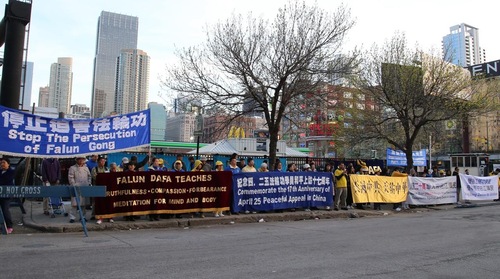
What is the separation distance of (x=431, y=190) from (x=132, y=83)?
53.1 metres

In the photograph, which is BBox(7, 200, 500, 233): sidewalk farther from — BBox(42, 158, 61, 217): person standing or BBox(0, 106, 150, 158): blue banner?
BBox(0, 106, 150, 158): blue banner

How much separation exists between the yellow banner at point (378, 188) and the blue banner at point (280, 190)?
1287 millimetres

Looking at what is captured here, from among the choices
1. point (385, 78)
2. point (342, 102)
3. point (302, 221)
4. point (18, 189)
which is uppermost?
point (385, 78)

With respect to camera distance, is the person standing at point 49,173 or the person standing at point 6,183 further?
the person standing at point 49,173

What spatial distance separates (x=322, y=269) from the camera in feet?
19.4

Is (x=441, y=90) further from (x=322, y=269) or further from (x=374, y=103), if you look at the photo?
(x=322, y=269)

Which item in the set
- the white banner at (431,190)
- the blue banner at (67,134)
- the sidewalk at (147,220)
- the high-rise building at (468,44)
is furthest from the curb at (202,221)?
the high-rise building at (468,44)

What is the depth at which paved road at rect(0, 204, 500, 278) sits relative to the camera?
18.7 ft

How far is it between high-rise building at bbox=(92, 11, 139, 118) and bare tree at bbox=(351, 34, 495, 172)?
61582 mm

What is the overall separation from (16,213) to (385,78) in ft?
62.6

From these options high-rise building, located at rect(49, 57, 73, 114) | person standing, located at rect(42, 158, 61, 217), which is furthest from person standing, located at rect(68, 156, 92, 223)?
high-rise building, located at rect(49, 57, 73, 114)

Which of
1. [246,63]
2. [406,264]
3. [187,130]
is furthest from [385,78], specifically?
[187,130]

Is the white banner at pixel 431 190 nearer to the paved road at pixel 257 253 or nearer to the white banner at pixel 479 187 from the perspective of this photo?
the white banner at pixel 479 187

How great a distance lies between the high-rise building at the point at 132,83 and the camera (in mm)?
61531
